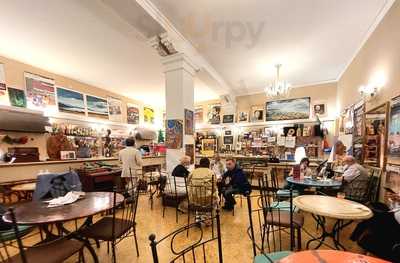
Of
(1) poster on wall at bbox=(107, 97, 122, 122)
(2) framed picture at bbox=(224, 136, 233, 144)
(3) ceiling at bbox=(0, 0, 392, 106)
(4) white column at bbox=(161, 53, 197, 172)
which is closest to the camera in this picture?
(3) ceiling at bbox=(0, 0, 392, 106)

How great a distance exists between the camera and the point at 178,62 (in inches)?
156

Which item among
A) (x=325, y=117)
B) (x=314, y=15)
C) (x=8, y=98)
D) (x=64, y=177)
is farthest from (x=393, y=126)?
(x=8, y=98)

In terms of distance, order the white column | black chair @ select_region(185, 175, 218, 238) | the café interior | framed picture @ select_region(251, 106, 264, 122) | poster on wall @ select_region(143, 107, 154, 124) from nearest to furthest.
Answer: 1. the café interior
2. black chair @ select_region(185, 175, 218, 238)
3. the white column
4. framed picture @ select_region(251, 106, 264, 122)
5. poster on wall @ select_region(143, 107, 154, 124)

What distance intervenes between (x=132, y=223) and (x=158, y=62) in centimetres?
373

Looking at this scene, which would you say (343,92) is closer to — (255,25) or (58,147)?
(255,25)

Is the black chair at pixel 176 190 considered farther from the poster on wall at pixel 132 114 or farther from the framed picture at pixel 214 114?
the framed picture at pixel 214 114

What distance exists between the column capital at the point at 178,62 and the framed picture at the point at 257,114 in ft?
13.5

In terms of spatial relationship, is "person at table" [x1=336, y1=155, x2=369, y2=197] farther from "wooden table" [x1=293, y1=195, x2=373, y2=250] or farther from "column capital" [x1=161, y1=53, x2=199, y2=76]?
"column capital" [x1=161, y1=53, x2=199, y2=76]

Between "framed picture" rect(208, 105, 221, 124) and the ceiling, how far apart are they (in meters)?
2.86

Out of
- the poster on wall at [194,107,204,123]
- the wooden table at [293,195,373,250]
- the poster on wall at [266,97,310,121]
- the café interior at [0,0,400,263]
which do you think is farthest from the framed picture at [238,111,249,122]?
the wooden table at [293,195,373,250]

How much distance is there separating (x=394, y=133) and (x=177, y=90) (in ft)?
12.0

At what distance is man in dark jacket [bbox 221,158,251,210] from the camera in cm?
408

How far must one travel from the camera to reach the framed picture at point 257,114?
7375 millimetres

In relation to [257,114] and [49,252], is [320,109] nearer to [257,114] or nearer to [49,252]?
[257,114]
